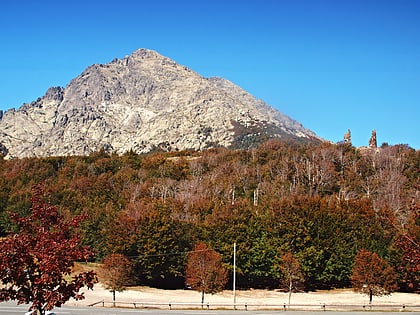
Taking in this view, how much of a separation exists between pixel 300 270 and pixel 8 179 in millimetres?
84710

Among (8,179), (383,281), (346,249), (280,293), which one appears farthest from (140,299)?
(8,179)

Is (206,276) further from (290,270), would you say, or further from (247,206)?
(247,206)

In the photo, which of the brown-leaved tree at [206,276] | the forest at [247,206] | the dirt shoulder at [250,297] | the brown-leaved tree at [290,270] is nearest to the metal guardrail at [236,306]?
the forest at [247,206]

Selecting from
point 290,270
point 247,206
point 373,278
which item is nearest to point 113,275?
point 290,270

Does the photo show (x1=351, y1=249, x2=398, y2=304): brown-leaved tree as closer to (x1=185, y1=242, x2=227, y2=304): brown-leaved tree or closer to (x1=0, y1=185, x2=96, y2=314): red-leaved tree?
(x1=185, y1=242, x2=227, y2=304): brown-leaved tree

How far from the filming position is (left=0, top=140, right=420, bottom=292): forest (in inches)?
2452

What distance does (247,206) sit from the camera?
249ft

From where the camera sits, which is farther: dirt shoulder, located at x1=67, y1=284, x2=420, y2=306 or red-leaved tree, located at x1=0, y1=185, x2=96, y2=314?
dirt shoulder, located at x1=67, y1=284, x2=420, y2=306

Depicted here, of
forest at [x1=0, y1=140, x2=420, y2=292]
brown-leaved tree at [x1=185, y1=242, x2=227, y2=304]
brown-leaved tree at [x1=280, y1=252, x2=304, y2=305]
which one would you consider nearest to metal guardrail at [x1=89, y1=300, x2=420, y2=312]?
forest at [x1=0, y1=140, x2=420, y2=292]

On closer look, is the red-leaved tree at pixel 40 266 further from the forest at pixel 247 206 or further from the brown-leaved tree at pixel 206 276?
the brown-leaved tree at pixel 206 276

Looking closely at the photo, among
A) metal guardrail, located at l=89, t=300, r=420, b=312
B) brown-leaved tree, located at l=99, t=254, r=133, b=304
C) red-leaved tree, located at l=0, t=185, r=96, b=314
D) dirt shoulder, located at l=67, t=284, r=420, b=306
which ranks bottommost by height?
dirt shoulder, located at l=67, t=284, r=420, b=306

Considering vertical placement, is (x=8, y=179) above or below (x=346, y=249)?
above

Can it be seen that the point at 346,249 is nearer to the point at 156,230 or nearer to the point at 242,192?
the point at 156,230

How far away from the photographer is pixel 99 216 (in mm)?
77500
